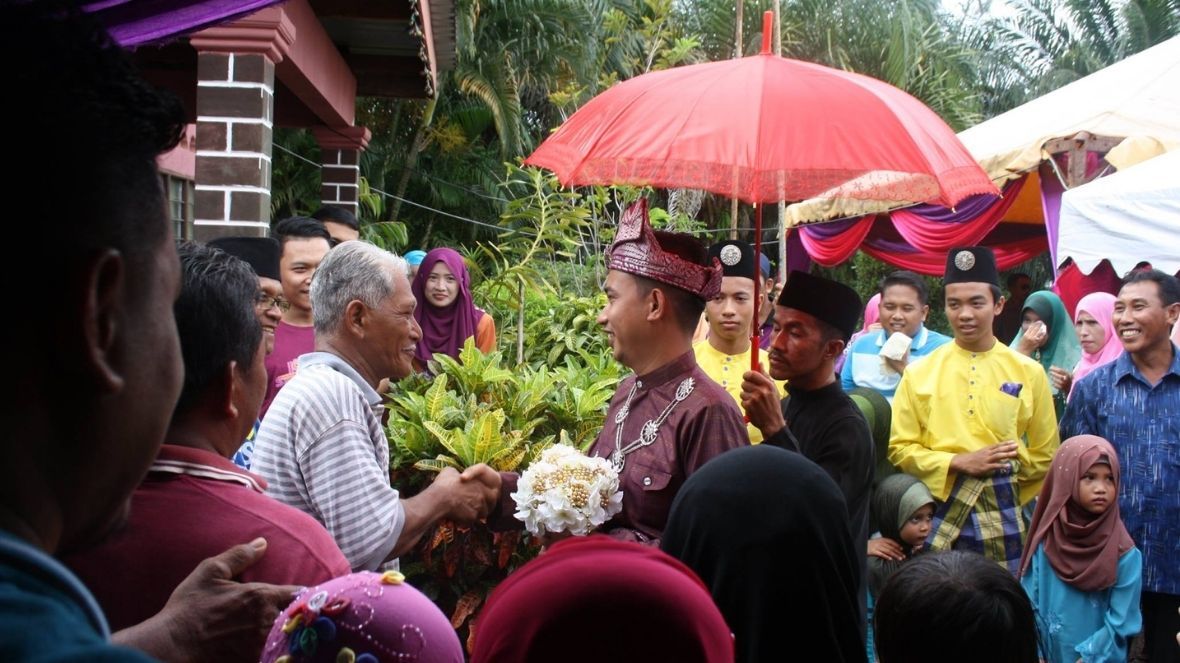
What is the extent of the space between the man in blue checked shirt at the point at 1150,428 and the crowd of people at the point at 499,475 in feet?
0.05

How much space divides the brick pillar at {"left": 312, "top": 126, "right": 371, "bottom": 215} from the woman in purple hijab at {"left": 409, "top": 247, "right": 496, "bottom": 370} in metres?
1.35

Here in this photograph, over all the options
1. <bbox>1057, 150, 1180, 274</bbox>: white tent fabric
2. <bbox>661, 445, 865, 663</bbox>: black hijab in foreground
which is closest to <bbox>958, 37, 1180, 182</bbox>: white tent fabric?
<bbox>1057, 150, 1180, 274</bbox>: white tent fabric

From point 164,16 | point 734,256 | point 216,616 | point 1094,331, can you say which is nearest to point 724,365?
point 734,256

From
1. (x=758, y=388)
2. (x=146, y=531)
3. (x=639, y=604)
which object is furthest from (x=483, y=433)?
(x=639, y=604)

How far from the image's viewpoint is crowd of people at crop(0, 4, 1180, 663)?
89cm

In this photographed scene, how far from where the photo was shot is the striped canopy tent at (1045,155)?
888 centimetres

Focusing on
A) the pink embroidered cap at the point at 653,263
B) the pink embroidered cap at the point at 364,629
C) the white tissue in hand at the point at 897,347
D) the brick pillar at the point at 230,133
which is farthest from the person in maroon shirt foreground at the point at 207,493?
the white tissue in hand at the point at 897,347

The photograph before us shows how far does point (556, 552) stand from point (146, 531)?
2.36 ft

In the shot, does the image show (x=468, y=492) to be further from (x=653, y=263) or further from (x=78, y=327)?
(x=78, y=327)

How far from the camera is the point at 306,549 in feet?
6.33

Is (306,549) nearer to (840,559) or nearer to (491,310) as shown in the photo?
(840,559)

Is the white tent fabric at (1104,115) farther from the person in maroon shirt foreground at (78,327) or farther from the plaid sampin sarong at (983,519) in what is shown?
the person in maroon shirt foreground at (78,327)

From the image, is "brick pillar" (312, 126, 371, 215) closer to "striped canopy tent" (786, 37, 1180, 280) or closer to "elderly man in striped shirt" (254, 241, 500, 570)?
"striped canopy tent" (786, 37, 1180, 280)

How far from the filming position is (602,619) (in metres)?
1.53
